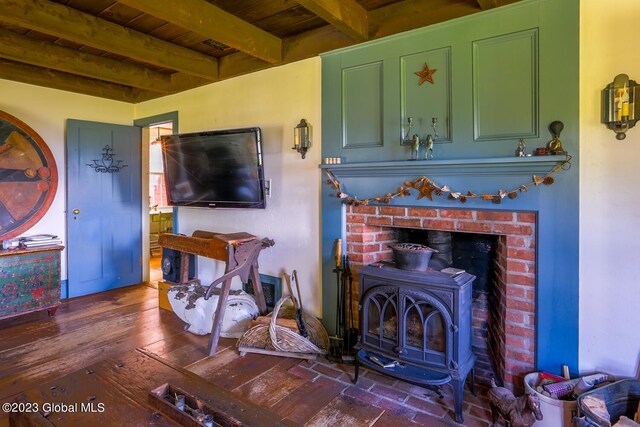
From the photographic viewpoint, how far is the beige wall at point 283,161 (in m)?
2.86

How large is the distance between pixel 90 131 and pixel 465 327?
427 cm

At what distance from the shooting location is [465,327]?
2.07 m

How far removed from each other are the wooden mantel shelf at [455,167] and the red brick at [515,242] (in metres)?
0.37

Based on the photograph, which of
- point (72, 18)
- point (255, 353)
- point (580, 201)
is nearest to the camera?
point (580, 201)

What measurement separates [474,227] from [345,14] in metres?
1.55

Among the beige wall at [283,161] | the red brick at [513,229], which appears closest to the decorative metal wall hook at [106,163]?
the beige wall at [283,161]

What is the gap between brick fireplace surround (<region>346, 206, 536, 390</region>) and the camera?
2000mm

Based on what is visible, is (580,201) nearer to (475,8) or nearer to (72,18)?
(475,8)

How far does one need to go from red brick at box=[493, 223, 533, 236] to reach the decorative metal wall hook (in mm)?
4152

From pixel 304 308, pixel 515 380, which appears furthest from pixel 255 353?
pixel 515 380

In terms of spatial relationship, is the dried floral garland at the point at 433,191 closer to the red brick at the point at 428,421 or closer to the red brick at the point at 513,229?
the red brick at the point at 513,229

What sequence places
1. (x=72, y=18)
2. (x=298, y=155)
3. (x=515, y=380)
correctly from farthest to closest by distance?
(x=298, y=155), (x=72, y=18), (x=515, y=380)

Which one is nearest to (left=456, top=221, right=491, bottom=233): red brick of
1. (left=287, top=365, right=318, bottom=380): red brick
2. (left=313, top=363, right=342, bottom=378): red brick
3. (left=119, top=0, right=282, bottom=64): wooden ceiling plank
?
(left=313, top=363, right=342, bottom=378): red brick

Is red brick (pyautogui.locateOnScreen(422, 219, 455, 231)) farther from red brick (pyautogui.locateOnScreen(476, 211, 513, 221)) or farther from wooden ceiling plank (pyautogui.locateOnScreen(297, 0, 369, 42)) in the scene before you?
wooden ceiling plank (pyautogui.locateOnScreen(297, 0, 369, 42))
